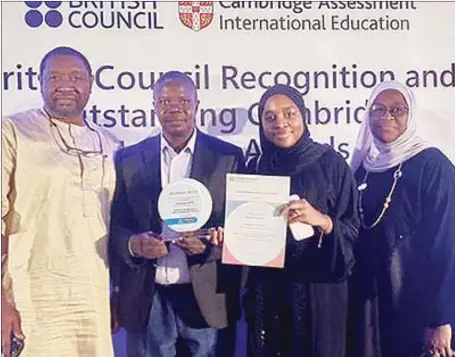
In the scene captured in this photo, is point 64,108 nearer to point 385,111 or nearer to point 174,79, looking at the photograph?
point 174,79

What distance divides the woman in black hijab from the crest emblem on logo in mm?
148

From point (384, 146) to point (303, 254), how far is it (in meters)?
0.21

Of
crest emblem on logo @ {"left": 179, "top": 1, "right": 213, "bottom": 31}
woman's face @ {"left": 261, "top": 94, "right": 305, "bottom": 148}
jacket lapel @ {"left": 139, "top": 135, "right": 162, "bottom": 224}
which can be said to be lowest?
jacket lapel @ {"left": 139, "top": 135, "right": 162, "bottom": 224}

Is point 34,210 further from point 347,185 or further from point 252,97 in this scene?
point 347,185

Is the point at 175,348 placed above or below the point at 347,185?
below

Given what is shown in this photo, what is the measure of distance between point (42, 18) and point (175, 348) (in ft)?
1.78

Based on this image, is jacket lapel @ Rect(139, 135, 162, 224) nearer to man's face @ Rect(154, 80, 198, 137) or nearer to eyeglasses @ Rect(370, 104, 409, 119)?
man's face @ Rect(154, 80, 198, 137)

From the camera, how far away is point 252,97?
126 cm

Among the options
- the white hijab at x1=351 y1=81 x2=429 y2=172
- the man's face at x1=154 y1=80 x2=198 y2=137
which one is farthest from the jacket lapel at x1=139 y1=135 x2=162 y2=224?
the white hijab at x1=351 y1=81 x2=429 y2=172

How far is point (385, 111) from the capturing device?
1271mm

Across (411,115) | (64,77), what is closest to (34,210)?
(64,77)

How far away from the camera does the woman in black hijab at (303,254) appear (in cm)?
123

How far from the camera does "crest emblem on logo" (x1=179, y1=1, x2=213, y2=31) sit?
126 centimetres

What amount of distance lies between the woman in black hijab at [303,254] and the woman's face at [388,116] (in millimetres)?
86
